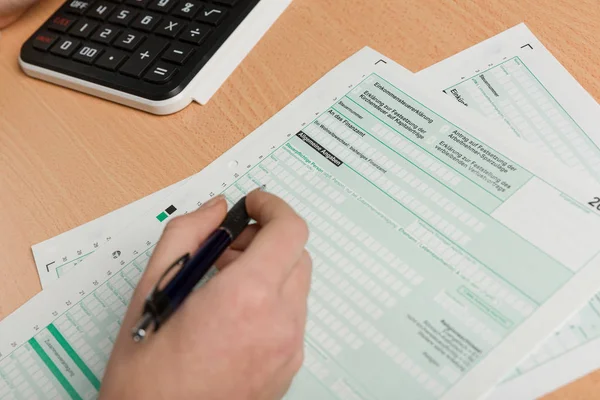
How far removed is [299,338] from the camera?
1.35 ft

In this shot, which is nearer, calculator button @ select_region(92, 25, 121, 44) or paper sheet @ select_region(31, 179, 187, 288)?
paper sheet @ select_region(31, 179, 187, 288)

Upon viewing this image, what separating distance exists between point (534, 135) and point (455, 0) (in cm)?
19

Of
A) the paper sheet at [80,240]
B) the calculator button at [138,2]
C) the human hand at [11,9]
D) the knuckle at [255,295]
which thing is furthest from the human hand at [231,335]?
the human hand at [11,9]

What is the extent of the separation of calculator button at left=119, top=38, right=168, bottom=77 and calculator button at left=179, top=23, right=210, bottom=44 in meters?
0.02

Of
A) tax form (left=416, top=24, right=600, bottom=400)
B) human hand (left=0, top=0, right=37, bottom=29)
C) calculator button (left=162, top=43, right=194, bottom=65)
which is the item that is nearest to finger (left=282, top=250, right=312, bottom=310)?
tax form (left=416, top=24, right=600, bottom=400)

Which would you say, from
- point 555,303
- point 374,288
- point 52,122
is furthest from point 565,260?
point 52,122

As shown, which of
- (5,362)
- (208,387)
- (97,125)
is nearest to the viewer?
(208,387)

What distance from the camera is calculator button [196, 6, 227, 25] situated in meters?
0.63

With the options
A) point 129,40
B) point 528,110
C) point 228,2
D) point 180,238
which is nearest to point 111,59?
point 129,40

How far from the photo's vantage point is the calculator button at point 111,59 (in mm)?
628

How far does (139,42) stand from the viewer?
2.09ft

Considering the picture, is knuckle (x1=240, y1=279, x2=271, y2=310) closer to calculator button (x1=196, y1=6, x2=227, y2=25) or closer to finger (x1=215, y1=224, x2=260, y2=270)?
finger (x1=215, y1=224, x2=260, y2=270)

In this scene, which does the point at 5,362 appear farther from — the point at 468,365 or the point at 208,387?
the point at 468,365

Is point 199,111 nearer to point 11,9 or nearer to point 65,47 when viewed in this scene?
point 65,47
